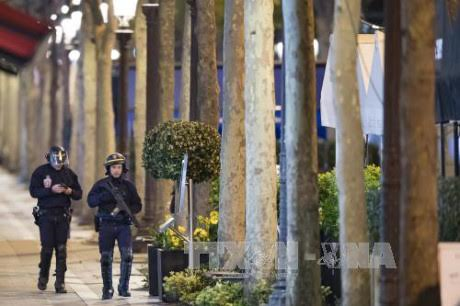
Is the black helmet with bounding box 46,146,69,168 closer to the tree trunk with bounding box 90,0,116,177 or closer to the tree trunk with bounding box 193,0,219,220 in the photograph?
the tree trunk with bounding box 193,0,219,220

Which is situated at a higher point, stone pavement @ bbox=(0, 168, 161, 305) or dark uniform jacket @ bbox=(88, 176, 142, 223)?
dark uniform jacket @ bbox=(88, 176, 142, 223)

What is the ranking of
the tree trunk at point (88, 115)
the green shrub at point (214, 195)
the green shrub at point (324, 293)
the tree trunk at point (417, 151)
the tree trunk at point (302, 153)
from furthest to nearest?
the tree trunk at point (88, 115), the green shrub at point (214, 195), the green shrub at point (324, 293), the tree trunk at point (302, 153), the tree trunk at point (417, 151)

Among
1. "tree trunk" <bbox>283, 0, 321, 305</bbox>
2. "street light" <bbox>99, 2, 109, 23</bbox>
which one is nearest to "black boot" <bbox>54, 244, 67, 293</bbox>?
"tree trunk" <bbox>283, 0, 321, 305</bbox>

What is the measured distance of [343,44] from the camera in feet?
43.0

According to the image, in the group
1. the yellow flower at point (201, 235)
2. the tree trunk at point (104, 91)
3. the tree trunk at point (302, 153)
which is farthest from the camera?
the tree trunk at point (104, 91)

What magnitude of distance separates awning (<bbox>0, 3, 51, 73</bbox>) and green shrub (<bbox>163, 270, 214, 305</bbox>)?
23.9 feet

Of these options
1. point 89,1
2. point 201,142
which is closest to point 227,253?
point 201,142

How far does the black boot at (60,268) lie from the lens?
19469mm

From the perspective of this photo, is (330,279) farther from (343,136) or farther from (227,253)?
(343,136)

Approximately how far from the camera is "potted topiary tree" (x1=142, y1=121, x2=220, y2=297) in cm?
1812

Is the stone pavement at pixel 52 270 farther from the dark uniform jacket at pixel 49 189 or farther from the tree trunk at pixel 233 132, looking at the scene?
the tree trunk at pixel 233 132

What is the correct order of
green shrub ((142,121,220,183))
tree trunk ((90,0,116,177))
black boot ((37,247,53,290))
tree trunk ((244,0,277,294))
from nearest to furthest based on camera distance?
1. tree trunk ((244,0,277,294))
2. green shrub ((142,121,220,183))
3. black boot ((37,247,53,290))
4. tree trunk ((90,0,116,177))

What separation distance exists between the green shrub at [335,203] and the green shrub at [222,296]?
4.03 feet

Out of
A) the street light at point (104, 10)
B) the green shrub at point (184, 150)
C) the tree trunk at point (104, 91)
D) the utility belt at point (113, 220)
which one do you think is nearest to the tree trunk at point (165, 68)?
the street light at point (104, 10)
